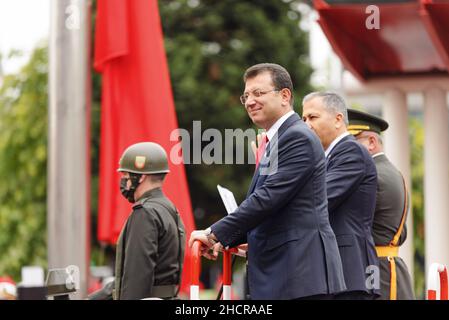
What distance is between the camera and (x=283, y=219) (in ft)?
17.0

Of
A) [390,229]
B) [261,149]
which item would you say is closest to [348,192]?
[261,149]

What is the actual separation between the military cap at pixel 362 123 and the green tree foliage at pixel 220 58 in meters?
17.8

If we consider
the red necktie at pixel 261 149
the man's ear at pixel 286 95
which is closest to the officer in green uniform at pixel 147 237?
the red necktie at pixel 261 149

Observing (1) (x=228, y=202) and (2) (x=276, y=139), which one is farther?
(1) (x=228, y=202)

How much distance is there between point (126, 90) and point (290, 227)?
15.5 feet

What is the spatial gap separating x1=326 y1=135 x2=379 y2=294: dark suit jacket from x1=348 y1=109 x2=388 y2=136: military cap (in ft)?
2.74

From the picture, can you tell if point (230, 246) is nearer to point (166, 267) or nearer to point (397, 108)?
point (166, 267)

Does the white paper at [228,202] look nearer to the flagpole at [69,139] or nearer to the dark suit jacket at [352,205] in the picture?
the dark suit jacket at [352,205]

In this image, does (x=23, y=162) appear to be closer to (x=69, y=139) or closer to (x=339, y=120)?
(x=69, y=139)

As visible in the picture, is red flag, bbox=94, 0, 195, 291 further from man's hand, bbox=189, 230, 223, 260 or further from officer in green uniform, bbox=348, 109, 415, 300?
man's hand, bbox=189, 230, 223, 260

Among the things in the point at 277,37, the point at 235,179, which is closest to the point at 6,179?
the point at 235,179

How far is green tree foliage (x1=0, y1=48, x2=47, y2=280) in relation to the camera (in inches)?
762

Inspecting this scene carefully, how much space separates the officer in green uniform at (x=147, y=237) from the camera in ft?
19.8
